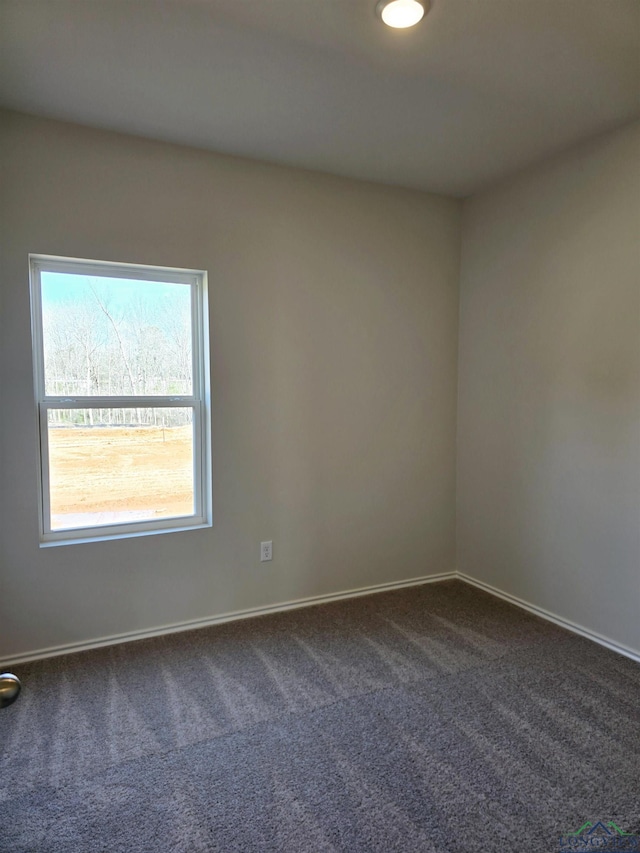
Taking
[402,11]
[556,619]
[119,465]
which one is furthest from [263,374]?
[556,619]

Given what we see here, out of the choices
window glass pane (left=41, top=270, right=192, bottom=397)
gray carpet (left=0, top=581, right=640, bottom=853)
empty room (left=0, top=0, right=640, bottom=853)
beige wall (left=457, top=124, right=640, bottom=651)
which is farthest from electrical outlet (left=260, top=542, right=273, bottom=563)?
beige wall (left=457, top=124, right=640, bottom=651)

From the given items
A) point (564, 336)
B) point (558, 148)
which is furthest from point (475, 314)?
point (558, 148)

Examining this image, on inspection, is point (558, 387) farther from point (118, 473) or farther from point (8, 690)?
point (8, 690)

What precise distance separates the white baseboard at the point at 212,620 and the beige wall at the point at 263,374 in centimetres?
4

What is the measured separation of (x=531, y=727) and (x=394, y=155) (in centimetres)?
280

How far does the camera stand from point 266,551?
3.09 meters

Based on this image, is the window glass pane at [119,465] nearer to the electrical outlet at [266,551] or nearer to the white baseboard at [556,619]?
the electrical outlet at [266,551]

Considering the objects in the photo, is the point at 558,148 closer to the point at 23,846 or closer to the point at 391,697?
the point at 391,697

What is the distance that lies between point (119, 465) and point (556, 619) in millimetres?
2574

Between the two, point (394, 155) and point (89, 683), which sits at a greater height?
point (394, 155)

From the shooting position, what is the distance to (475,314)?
11.5 ft

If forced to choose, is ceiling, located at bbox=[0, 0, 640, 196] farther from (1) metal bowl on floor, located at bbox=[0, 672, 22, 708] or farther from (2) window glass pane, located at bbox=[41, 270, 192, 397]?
(1) metal bowl on floor, located at bbox=[0, 672, 22, 708]

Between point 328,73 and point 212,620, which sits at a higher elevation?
point 328,73

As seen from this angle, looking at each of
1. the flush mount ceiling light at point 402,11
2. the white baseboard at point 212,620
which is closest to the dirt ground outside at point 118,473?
the white baseboard at point 212,620
